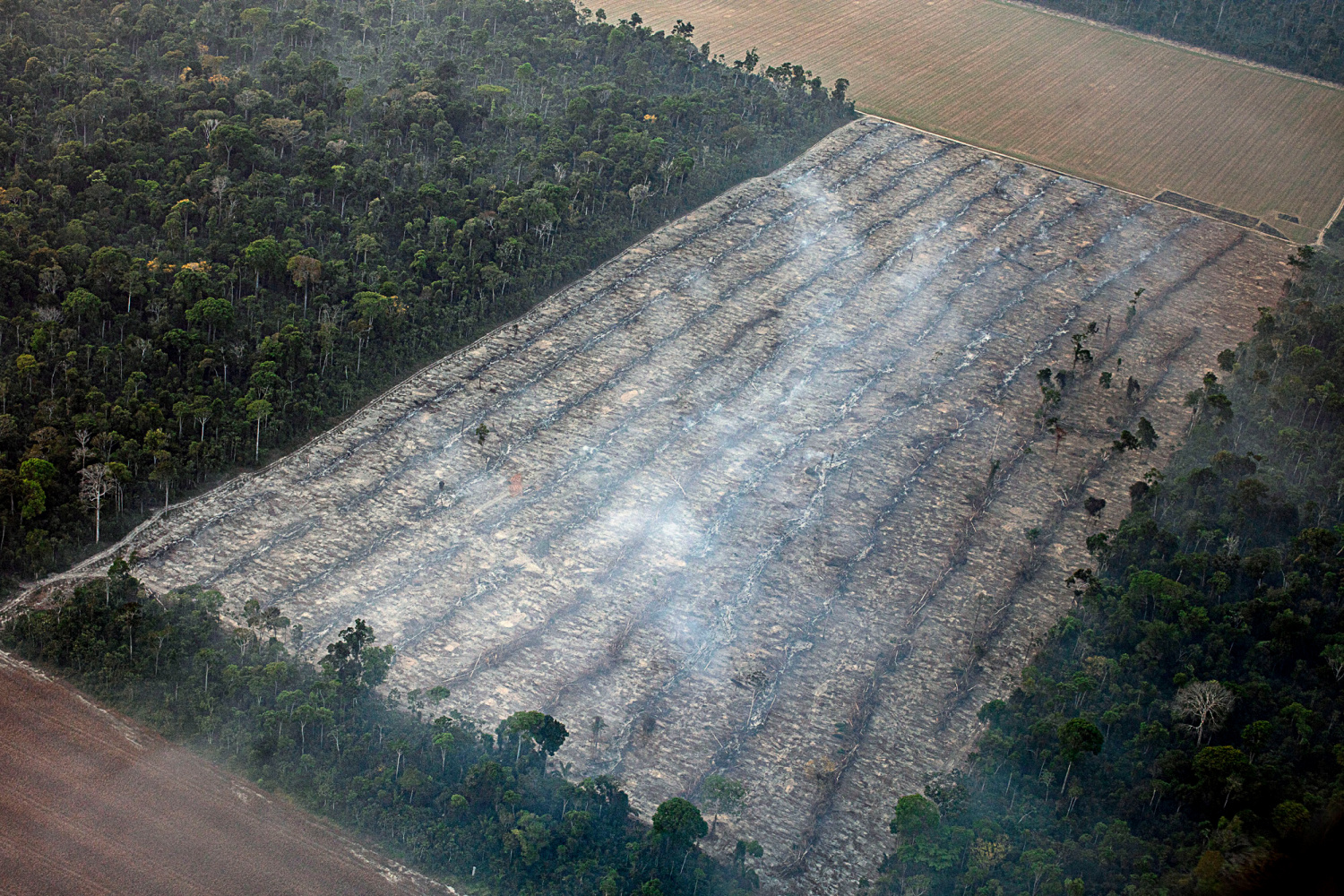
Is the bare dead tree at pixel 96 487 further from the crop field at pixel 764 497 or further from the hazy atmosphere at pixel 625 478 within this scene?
the crop field at pixel 764 497

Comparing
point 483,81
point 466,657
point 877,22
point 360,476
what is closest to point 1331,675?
point 466,657

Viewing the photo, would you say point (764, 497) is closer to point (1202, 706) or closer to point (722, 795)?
point (722, 795)

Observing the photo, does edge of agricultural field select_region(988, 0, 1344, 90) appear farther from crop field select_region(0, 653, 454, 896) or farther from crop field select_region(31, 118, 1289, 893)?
crop field select_region(0, 653, 454, 896)

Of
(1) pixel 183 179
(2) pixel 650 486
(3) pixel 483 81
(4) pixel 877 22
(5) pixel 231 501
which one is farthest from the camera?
(4) pixel 877 22

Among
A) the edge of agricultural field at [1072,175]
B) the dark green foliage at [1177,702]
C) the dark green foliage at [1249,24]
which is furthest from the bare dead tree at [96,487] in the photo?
the dark green foliage at [1249,24]

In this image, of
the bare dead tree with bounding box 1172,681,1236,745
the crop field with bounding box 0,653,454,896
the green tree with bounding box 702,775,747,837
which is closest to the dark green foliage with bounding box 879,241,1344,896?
the bare dead tree with bounding box 1172,681,1236,745

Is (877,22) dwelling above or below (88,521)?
above

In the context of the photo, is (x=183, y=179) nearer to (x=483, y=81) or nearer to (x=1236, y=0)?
(x=483, y=81)
